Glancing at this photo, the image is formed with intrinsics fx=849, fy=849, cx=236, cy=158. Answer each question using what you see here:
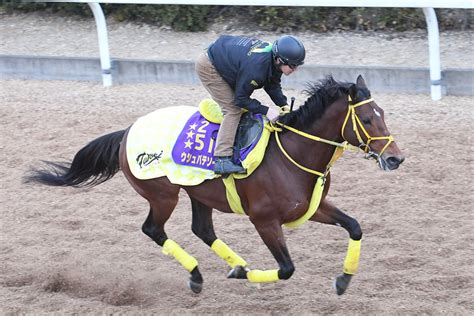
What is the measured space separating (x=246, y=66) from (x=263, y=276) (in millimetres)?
1436

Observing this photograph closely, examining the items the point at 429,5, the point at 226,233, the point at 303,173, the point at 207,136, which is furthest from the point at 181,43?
the point at 303,173

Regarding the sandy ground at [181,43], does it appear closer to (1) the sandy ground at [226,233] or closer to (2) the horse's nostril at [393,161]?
(1) the sandy ground at [226,233]

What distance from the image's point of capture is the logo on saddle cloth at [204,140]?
585 cm

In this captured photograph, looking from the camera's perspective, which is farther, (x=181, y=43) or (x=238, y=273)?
(x=181, y=43)

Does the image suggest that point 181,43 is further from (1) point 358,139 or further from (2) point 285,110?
(1) point 358,139

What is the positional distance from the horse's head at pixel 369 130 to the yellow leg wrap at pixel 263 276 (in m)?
1.06

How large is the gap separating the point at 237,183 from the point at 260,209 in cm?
26

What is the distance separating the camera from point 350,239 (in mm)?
5789

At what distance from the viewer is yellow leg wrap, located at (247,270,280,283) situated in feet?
18.9

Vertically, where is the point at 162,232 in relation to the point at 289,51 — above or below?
below

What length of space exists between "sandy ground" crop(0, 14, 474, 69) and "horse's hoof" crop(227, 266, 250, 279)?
15.2ft

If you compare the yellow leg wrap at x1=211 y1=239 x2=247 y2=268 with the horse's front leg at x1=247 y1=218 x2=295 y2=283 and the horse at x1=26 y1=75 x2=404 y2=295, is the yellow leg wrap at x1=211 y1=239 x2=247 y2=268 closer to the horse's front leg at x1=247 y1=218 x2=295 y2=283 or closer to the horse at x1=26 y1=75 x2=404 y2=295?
the horse at x1=26 y1=75 x2=404 y2=295

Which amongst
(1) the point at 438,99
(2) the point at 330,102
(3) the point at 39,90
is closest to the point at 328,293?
(2) the point at 330,102

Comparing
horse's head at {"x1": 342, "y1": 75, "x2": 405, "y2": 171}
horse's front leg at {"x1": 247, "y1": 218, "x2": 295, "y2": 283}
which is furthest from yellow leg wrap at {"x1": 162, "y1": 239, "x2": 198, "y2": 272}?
horse's head at {"x1": 342, "y1": 75, "x2": 405, "y2": 171}
